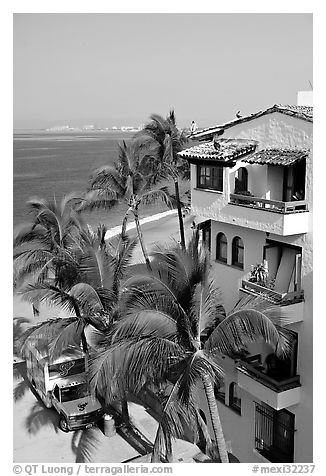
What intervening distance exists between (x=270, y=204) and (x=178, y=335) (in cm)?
332

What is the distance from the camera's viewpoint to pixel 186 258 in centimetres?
1084

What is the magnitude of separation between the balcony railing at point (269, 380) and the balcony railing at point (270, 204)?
10.7ft

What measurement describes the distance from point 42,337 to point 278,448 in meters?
5.49

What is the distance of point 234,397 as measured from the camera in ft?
46.5

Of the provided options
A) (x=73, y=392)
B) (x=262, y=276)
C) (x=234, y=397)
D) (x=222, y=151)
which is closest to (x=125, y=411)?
(x=73, y=392)

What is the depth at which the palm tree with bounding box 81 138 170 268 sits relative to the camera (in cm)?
1864

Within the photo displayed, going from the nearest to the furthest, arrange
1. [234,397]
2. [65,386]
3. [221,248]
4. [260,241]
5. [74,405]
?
[260,241] < [234,397] < [221,248] < [74,405] < [65,386]

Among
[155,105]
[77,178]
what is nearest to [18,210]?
[77,178]

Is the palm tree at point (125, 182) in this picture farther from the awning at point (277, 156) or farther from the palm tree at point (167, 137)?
the awning at point (277, 156)

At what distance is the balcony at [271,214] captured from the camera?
38.5ft

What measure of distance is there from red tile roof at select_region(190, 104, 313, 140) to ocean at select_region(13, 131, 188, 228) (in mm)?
38491

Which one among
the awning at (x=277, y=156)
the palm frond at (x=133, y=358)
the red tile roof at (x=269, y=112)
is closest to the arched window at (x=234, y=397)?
the palm frond at (x=133, y=358)

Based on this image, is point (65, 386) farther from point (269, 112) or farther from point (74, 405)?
point (269, 112)
